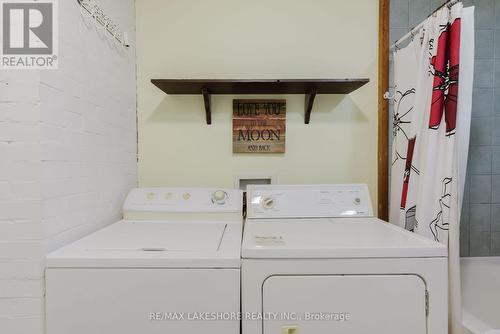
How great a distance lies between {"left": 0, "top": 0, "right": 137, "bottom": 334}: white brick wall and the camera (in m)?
1.02

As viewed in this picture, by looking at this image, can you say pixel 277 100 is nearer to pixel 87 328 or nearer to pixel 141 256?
pixel 141 256

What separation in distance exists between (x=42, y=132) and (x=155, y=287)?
0.71 metres

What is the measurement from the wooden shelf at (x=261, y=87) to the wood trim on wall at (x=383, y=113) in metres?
0.25

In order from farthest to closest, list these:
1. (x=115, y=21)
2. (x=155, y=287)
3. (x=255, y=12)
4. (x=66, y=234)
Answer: (x=255, y=12) → (x=115, y=21) → (x=66, y=234) → (x=155, y=287)

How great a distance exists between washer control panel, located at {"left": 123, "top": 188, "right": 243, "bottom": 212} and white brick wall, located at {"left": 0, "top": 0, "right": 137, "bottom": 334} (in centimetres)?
15

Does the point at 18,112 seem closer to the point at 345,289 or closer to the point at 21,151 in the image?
the point at 21,151

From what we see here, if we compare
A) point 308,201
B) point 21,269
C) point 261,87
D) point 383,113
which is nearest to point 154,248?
point 21,269

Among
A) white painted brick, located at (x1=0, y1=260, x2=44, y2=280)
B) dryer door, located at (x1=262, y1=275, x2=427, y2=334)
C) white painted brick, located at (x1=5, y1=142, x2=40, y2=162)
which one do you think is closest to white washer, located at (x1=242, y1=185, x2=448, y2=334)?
dryer door, located at (x1=262, y1=275, x2=427, y2=334)

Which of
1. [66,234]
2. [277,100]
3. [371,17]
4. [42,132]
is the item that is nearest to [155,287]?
[66,234]

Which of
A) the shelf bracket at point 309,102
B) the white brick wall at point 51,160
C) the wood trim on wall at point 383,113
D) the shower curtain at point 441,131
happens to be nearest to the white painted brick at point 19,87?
the white brick wall at point 51,160

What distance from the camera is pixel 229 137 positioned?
75.6 inches

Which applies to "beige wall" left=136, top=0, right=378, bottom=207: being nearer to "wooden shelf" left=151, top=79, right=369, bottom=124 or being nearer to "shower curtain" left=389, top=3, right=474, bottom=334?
"wooden shelf" left=151, top=79, right=369, bottom=124

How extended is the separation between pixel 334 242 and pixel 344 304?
8.6 inches

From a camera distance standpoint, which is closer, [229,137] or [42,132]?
[42,132]
